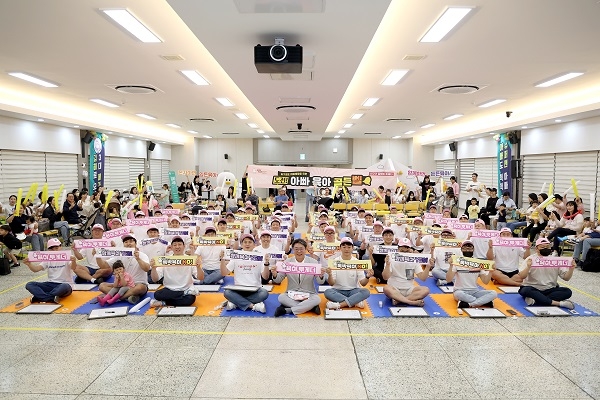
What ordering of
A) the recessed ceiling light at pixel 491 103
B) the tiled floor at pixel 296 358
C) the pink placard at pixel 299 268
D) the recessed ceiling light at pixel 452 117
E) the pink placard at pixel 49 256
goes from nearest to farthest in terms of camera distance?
1. the tiled floor at pixel 296 358
2. the pink placard at pixel 299 268
3. the pink placard at pixel 49 256
4. the recessed ceiling light at pixel 491 103
5. the recessed ceiling light at pixel 452 117

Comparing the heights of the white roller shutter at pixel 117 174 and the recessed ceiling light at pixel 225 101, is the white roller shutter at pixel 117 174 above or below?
below

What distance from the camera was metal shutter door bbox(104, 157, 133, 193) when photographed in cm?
2005

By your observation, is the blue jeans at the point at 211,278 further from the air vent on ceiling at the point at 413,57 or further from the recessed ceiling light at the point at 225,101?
the recessed ceiling light at the point at 225,101

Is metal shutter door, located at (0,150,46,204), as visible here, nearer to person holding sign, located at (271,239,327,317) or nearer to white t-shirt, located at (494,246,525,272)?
person holding sign, located at (271,239,327,317)

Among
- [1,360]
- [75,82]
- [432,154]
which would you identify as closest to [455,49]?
[1,360]

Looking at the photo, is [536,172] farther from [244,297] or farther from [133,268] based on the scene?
[133,268]

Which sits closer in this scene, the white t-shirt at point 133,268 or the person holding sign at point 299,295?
the person holding sign at point 299,295

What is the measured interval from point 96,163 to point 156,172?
25.0ft

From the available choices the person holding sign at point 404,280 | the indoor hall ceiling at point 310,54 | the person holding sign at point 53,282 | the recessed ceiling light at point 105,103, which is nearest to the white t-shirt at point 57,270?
the person holding sign at point 53,282

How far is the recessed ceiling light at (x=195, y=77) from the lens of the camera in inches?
357

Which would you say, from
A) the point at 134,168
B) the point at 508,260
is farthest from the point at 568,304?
the point at 134,168

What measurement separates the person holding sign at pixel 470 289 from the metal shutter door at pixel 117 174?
17.8 m

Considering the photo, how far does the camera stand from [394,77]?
30.8 ft

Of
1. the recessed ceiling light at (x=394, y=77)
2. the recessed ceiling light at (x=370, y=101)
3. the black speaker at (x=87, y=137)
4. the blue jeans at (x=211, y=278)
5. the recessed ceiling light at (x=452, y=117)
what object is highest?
the recessed ceiling light at (x=452, y=117)
